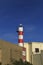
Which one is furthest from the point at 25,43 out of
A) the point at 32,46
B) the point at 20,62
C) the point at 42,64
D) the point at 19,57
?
the point at 20,62

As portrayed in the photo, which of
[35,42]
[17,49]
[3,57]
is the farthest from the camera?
[35,42]

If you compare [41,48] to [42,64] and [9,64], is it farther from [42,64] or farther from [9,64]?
[9,64]

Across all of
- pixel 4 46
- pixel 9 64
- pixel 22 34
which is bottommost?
pixel 9 64

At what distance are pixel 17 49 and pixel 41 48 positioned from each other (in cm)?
1236

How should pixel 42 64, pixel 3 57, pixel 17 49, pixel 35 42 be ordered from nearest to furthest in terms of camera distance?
pixel 3 57 → pixel 17 49 → pixel 42 64 → pixel 35 42

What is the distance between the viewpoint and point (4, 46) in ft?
156

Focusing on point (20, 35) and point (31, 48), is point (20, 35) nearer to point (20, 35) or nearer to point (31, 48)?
point (20, 35)

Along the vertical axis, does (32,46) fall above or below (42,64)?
above

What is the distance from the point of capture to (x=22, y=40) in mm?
63719

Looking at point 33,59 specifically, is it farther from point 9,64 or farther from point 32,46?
point 9,64

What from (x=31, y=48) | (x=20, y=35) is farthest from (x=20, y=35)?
(x=31, y=48)

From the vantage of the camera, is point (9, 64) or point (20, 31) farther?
point (20, 31)

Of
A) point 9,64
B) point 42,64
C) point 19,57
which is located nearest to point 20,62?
point 9,64

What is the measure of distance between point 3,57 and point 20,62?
3.46 m
